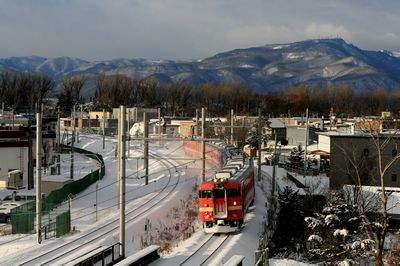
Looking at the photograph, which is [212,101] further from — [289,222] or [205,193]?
[205,193]

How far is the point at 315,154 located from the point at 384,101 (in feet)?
382

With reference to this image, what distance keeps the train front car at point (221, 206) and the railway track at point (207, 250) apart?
40 cm

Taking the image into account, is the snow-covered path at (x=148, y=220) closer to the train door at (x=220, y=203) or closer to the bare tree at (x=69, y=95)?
the train door at (x=220, y=203)

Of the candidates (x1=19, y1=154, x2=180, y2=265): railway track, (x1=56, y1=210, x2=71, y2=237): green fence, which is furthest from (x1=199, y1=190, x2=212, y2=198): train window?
(x1=56, y1=210, x2=71, y2=237): green fence

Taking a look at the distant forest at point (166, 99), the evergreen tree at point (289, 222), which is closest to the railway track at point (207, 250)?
the evergreen tree at point (289, 222)

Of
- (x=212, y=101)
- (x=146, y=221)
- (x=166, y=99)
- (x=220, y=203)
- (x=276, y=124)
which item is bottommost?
(x=146, y=221)

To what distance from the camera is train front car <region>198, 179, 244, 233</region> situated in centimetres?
2245

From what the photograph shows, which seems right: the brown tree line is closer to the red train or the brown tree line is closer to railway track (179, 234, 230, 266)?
the red train

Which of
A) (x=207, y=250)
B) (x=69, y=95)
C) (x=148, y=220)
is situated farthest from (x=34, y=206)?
(x=69, y=95)

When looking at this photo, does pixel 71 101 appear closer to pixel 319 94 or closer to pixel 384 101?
pixel 319 94

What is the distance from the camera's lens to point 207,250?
20.3m

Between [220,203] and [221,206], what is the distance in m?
0.14

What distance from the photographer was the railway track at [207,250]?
740 inches

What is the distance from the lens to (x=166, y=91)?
139125 millimetres
